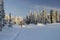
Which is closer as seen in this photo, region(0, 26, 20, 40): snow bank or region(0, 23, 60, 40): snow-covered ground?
region(0, 26, 20, 40): snow bank

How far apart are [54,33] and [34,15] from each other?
20.3 inches

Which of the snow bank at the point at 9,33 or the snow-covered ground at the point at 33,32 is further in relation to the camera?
the snow-covered ground at the point at 33,32

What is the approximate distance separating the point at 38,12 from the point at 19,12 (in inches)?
14.7

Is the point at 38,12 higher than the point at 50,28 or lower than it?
higher

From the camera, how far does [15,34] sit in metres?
3.24

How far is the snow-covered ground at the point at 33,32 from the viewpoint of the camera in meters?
3.21

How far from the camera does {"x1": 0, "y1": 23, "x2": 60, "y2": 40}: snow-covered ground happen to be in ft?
A: 10.5

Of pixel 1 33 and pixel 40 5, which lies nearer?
pixel 1 33

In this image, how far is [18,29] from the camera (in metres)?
3.34

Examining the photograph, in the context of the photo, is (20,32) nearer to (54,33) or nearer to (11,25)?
(11,25)

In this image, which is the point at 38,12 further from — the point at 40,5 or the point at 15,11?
the point at 15,11

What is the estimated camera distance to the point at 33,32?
10.9 ft


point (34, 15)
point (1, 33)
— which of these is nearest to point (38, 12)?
point (34, 15)

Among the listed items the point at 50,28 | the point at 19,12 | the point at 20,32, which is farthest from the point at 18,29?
the point at 50,28
